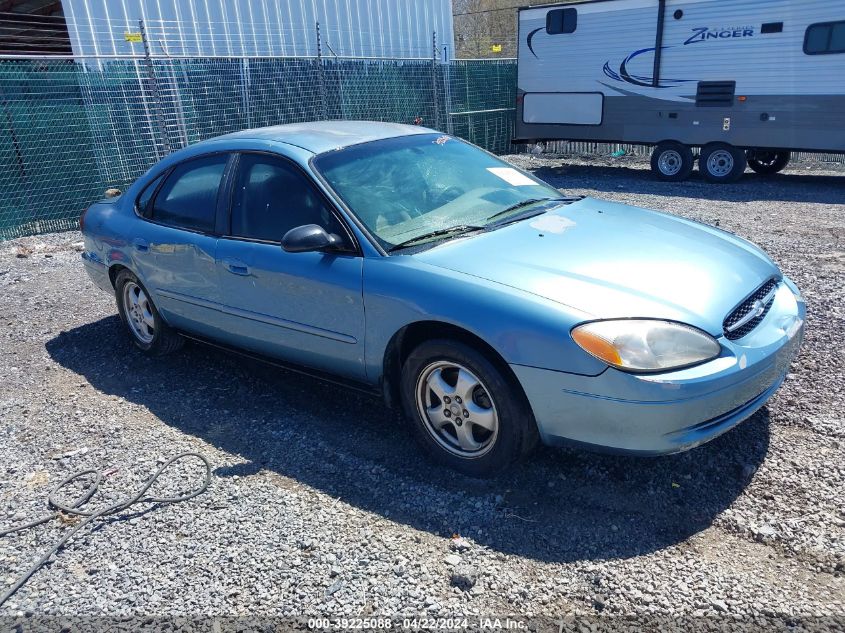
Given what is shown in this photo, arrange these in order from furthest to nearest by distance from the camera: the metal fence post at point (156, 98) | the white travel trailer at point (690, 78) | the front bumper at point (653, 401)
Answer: the white travel trailer at point (690, 78)
the metal fence post at point (156, 98)
the front bumper at point (653, 401)

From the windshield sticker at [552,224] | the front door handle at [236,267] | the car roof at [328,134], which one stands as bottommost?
the front door handle at [236,267]

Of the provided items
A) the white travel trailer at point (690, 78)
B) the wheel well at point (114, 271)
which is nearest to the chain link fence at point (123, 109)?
the white travel trailer at point (690, 78)

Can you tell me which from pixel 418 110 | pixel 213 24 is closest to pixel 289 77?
pixel 213 24

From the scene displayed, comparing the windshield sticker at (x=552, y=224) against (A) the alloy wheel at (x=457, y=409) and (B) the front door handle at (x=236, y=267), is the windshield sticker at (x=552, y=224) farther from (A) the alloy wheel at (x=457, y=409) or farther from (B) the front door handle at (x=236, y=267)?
(B) the front door handle at (x=236, y=267)

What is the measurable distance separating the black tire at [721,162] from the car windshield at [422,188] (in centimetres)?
1000

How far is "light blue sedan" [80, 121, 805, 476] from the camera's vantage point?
2883 millimetres

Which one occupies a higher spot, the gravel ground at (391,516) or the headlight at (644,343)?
the headlight at (644,343)

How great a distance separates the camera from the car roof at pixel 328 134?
4109mm

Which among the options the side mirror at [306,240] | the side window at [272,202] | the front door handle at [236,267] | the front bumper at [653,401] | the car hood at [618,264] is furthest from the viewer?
the front door handle at [236,267]

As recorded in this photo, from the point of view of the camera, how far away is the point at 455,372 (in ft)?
10.8

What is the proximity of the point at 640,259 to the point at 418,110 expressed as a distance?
515 inches

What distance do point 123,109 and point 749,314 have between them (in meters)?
10.2

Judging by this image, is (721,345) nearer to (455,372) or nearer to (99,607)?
(455,372)

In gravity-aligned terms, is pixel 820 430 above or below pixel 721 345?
below
